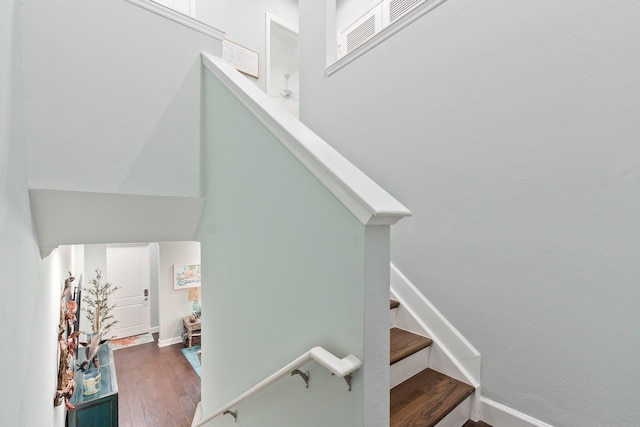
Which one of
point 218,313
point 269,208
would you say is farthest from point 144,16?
point 218,313

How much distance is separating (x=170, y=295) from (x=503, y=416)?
6.09 meters

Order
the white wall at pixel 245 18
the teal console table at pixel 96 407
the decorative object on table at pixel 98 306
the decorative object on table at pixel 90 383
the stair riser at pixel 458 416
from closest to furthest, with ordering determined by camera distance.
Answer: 1. the stair riser at pixel 458 416
2. the teal console table at pixel 96 407
3. the decorative object on table at pixel 90 383
4. the white wall at pixel 245 18
5. the decorative object on table at pixel 98 306

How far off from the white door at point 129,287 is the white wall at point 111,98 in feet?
19.2

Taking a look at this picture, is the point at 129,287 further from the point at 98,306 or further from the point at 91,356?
the point at 91,356

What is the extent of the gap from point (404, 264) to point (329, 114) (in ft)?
5.43

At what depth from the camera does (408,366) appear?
1.77 m

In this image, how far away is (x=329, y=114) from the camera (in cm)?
292

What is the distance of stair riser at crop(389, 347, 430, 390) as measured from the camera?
66.2 inches

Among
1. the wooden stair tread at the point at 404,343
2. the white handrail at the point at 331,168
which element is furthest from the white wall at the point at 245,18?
the wooden stair tread at the point at 404,343

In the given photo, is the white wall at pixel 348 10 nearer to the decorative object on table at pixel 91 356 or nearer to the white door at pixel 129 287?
the decorative object on table at pixel 91 356

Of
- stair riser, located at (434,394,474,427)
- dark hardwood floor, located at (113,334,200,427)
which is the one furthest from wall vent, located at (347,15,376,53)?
dark hardwood floor, located at (113,334,200,427)

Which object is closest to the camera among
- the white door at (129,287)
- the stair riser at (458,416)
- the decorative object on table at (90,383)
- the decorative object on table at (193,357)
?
the stair riser at (458,416)

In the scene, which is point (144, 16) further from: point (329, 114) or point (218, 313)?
point (218, 313)

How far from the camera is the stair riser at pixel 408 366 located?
5.51 ft
